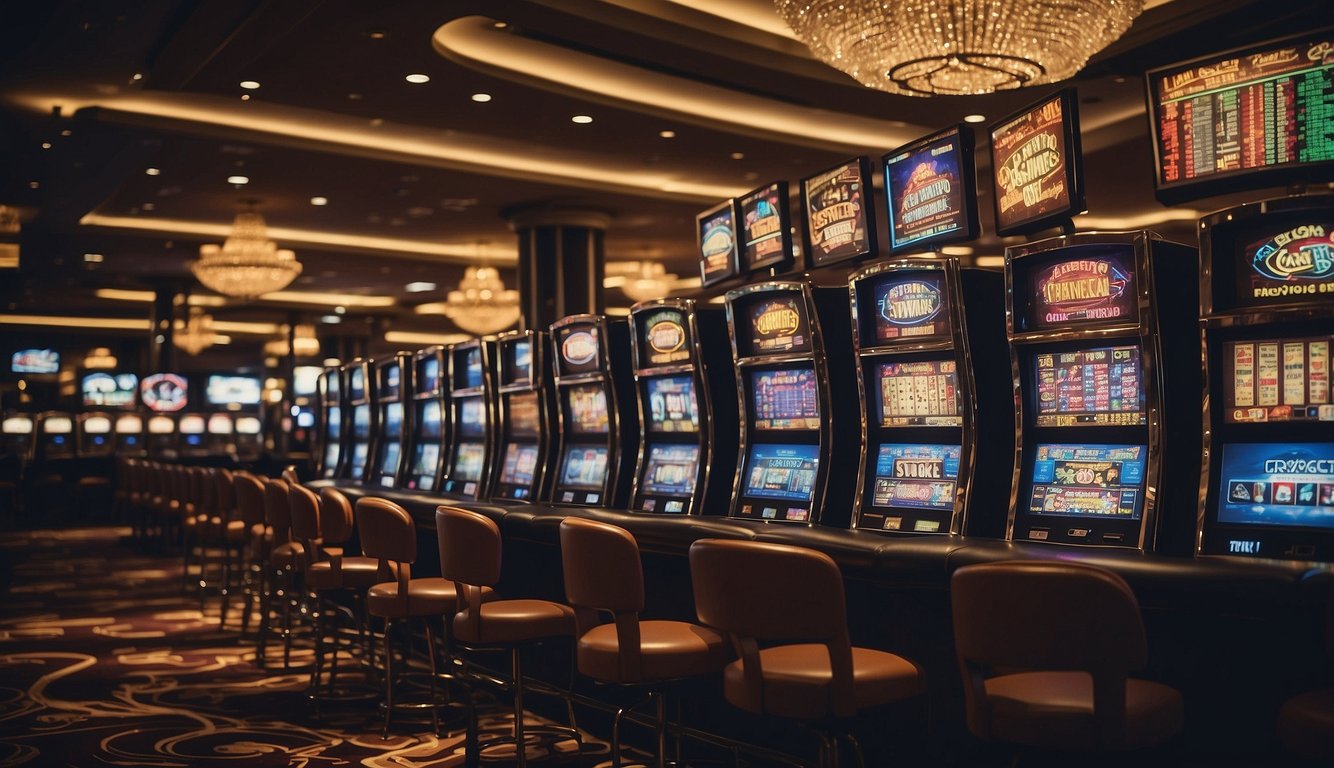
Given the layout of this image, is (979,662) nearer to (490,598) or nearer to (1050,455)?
(1050,455)

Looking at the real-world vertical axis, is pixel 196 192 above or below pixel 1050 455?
above

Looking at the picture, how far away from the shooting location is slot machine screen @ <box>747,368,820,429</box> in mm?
4449

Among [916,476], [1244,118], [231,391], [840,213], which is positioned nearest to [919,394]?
[916,476]

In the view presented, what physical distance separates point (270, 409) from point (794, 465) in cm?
1905

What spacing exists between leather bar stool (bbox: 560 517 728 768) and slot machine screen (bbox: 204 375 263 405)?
23.2 m

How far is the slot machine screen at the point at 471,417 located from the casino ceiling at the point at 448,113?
6.30ft

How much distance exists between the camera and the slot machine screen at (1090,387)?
332 cm

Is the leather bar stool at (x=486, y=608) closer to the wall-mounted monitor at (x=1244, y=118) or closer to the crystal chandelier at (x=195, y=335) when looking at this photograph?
the wall-mounted monitor at (x=1244, y=118)

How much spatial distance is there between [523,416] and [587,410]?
2.57 ft

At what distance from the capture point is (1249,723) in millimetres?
2568

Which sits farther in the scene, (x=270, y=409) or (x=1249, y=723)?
(x=270, y=409)

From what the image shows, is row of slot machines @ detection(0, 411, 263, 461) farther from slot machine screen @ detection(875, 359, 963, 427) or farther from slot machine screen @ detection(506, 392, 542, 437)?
slot machine screen @ detection(875, 359, 963, 427)

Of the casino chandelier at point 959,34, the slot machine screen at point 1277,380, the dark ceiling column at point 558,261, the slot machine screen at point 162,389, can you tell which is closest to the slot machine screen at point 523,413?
the casino chandelier at point 959,34

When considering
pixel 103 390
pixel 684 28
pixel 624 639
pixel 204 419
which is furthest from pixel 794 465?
pixel 103 390
